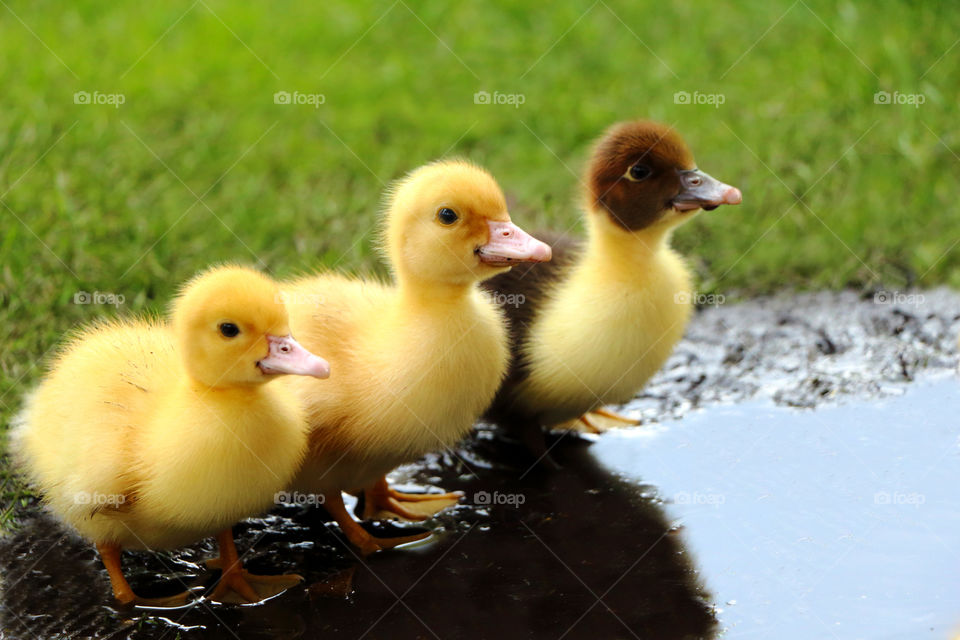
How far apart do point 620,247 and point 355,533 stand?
1.41m

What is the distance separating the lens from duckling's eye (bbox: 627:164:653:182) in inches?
164

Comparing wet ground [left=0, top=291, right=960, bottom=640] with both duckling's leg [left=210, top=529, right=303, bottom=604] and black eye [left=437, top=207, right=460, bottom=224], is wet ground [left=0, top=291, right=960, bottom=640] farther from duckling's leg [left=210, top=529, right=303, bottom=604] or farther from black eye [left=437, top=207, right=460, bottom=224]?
black eye [left=437, top=207, right=460, bottom=224]

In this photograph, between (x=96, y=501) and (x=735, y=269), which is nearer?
(x=96, y=501)

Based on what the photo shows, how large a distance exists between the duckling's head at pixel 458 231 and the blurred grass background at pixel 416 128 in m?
1.88

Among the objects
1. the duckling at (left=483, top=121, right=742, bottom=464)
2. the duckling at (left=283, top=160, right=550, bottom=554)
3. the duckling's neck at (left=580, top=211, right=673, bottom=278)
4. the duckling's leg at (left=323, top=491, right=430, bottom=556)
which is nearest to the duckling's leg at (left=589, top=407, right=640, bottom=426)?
the duckling at (left=483, top=121, right=742, bottom=464)

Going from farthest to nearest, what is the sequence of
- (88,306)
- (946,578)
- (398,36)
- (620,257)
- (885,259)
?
(398,36) → (885,259) → (88,306) → (620,257) → (946,578)

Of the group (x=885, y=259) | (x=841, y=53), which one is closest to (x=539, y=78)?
(x=841, y=53)

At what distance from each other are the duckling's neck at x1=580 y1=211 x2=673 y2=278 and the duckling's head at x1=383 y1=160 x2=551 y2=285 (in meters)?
0.66

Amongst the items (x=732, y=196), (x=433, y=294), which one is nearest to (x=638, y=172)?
(x=732, y=196)

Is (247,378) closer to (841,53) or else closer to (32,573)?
(32,573)

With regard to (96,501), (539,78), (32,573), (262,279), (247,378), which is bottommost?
(32,573)

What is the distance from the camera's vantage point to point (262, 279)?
338cm

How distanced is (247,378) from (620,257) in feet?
5.05

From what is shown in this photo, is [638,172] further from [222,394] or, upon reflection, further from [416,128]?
[416,128]
